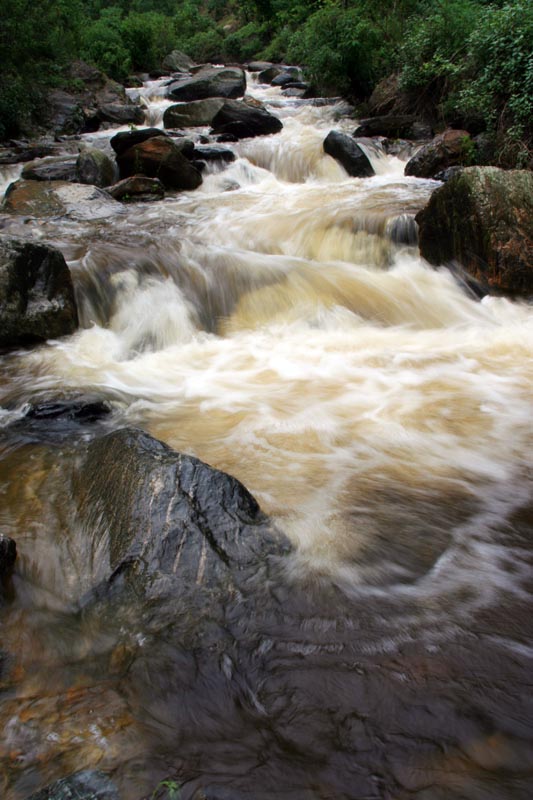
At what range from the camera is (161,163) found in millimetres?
11250

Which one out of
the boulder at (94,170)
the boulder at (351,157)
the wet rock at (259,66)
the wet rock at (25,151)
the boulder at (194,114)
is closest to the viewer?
the boulder at (94,170)

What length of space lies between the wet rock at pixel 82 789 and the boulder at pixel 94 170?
11226 millimetres

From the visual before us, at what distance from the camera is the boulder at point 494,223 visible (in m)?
6.77

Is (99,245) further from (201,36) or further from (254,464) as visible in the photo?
(201,36)

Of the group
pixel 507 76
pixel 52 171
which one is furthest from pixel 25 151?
pixel 507 76

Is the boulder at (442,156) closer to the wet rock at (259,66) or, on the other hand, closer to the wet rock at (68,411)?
the wet rock at (68,411)

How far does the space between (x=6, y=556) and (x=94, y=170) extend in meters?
10.4

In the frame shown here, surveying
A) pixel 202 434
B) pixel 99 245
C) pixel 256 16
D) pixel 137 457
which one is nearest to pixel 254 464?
pixel 202 434

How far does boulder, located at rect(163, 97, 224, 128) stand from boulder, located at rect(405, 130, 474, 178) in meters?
7.86

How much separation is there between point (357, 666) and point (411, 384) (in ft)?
10.9

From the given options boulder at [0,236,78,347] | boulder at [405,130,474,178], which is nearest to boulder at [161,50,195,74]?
boulder at [405,130,474,178]

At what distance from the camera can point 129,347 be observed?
6.12m

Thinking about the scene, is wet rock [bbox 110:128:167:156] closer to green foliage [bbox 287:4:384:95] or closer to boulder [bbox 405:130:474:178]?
boulder [bbox 405:130:474:178]

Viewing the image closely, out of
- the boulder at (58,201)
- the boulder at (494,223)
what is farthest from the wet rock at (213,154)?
the boulder at (494,223)
